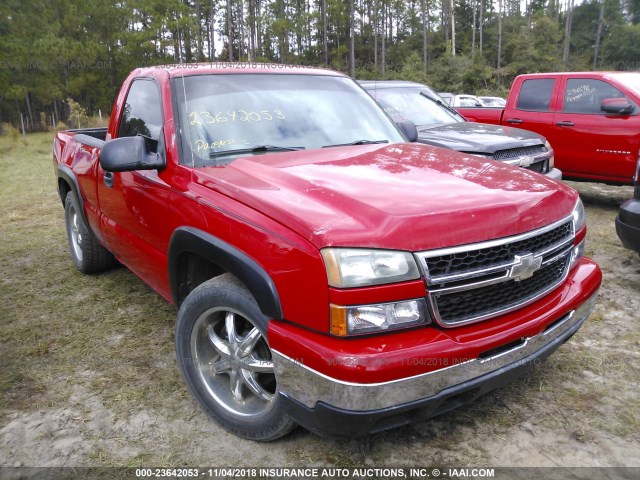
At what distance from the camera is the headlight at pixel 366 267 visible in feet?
6.24

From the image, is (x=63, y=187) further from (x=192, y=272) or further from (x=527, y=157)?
(x=527, y=157)

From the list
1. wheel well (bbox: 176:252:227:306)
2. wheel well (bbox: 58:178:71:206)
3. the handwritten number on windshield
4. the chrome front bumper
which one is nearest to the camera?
the chrome front bumper

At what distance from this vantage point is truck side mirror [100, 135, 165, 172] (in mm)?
2805

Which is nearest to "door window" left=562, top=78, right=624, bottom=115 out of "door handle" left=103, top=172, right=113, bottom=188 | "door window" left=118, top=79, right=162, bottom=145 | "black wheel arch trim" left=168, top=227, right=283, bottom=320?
"door window" left=118, top=79, right=162, bottom=145

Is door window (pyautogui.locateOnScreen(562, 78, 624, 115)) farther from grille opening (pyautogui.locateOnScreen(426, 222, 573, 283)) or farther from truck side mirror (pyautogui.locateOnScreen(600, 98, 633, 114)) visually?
grille opening (pyautogui.locateOnScreen(426, 222, 573, 283))

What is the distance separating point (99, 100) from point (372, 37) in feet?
115

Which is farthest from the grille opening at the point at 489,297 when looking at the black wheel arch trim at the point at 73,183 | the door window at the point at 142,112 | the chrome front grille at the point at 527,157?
the chrome front grille at the point at 527,157

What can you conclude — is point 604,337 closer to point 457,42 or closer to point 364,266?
point 364,266

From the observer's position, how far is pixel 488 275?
82.4 inches

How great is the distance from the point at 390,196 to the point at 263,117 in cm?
124

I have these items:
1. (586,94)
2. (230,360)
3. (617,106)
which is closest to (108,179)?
(230,360)

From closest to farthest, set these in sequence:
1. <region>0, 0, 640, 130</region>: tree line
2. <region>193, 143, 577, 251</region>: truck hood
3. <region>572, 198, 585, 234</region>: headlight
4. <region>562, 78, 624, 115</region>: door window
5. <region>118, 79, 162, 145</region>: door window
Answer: <region>193, 143, 577, 251</region>: truck hood < <region>572, 198, 585, 234</region>: headlight < <region>118, 79, 162, 145</region>: door window < <region>562, 78, 624, 115</region>: door window < <region>0, 0, 640, 130</region>: tree line

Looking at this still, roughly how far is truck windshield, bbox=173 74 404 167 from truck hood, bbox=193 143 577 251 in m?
0.17

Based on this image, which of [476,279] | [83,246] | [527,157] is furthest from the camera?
[527,157]
